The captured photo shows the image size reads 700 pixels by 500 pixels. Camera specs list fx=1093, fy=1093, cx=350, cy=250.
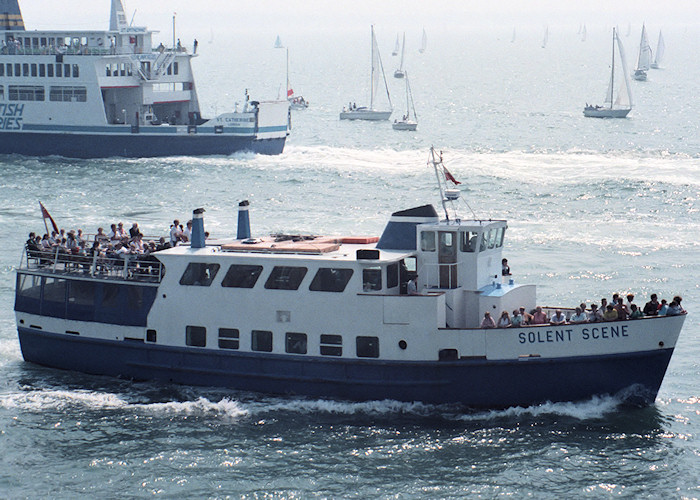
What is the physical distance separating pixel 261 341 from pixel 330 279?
98.3 inches

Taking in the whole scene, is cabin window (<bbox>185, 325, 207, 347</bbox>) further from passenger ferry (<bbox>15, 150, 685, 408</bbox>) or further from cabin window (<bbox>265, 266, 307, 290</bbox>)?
cabin window (<bbox>265, 266, 307, 290</bbox>)

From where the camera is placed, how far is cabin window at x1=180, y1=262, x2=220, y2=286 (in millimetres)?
28125

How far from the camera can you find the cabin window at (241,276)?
27.6 metres

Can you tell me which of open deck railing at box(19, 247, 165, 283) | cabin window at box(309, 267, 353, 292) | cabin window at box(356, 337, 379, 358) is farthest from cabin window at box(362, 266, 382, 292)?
open deck railing at box(19, 247, 165, 283)

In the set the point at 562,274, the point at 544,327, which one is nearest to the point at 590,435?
the point at 544,327

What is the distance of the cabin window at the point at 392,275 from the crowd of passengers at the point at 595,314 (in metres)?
2.38

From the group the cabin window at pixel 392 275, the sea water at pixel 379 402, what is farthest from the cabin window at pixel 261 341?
the cabin window at pixel 392 275

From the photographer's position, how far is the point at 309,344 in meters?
27.2

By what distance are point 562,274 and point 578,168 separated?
3066 centimetres

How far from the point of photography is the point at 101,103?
243ft

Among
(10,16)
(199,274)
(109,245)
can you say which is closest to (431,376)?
(199,274)

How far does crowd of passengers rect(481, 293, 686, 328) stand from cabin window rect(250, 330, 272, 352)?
5.42 metres

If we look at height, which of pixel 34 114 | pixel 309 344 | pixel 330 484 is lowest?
pixel 330 484

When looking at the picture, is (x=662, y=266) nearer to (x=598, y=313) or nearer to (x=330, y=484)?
(x=598, y=313)
